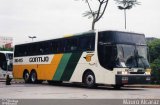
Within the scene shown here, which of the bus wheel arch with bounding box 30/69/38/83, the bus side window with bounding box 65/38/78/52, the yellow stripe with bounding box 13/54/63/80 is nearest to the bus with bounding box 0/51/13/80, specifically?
the yellow stripe with bounding box 13/54/63/80

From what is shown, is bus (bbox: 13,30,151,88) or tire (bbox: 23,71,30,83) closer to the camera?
bus (bbox: 13,30,151,88)

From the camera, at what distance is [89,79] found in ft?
76.8

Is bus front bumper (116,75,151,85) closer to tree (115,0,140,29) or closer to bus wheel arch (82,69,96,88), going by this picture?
bus wheel arch (82,69,96,88)

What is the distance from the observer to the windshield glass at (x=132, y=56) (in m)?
21.6

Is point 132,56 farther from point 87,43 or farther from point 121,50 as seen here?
point 87,43

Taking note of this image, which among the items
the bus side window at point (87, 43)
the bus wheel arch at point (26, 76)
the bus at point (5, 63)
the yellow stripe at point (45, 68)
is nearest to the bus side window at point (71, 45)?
the bus side window at point (87, 43)

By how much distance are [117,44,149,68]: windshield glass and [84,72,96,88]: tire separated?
2282 mm

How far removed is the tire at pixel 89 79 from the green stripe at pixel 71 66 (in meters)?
1.22

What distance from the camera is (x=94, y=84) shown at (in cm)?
2298

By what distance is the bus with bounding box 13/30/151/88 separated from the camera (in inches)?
851

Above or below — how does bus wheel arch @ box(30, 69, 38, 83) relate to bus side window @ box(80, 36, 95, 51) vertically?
below

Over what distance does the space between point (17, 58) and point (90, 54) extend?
11.1 meters

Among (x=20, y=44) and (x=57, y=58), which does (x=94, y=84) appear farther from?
(x=20, y=44)

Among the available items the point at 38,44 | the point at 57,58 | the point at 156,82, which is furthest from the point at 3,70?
the point at 156,82
